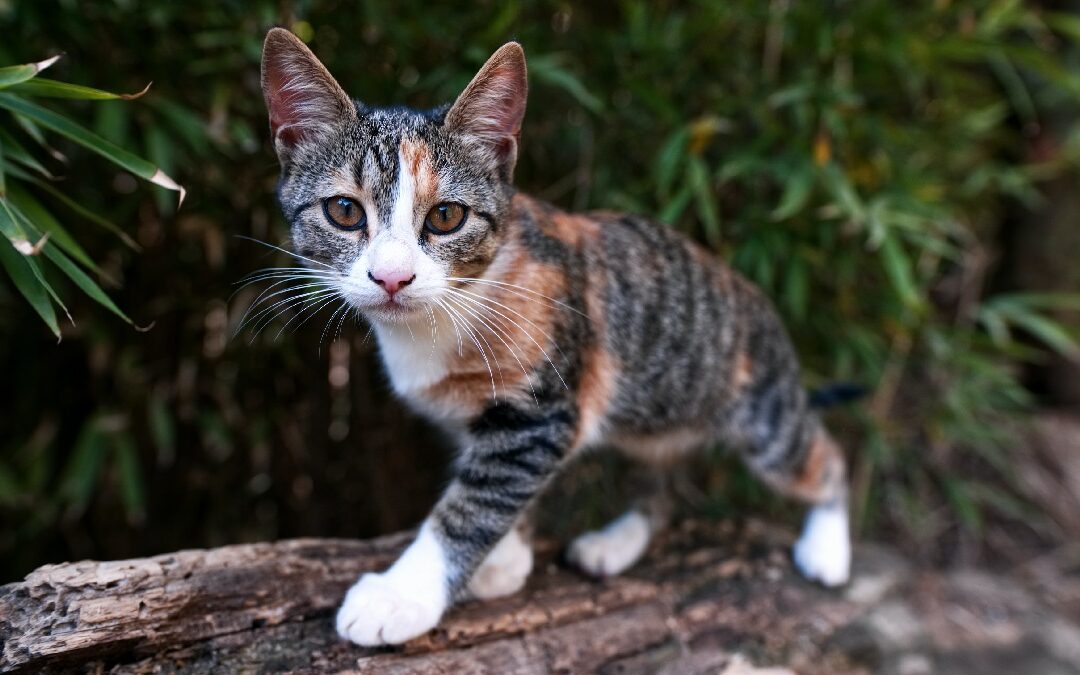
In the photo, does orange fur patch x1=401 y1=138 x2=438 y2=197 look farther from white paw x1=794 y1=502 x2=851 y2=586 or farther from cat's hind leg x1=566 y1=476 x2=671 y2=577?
white paw x1=794 y1=502 x2=851 y2=586

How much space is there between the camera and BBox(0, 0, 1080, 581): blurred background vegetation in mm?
2371

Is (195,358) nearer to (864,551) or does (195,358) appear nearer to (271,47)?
(271,47)

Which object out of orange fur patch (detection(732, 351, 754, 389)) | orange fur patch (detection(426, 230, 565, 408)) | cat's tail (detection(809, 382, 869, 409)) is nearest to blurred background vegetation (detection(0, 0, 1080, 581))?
cat's tail (detection(809, 382, 869, 409))

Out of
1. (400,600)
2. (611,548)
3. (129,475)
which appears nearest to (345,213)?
(400,600)

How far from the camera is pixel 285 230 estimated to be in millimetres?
2504

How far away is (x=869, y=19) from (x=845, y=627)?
1796mm

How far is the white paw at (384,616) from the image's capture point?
1.65m

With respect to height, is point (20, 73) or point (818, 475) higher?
point (20, 73)

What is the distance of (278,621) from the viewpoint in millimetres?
1694

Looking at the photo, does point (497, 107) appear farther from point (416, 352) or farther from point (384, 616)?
point (384, 616)

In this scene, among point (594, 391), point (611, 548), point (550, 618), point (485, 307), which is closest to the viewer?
point (485, 307)

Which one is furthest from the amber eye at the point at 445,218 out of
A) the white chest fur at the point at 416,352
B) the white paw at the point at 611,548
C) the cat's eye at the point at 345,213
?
the white paw at the point at 611,548

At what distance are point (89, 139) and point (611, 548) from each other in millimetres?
1557

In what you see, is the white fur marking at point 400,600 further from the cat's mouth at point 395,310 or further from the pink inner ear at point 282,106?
the pink inner ear at point 282,106
